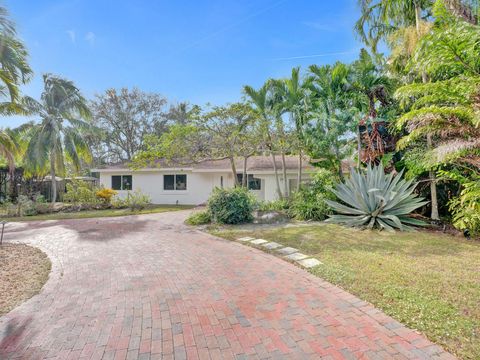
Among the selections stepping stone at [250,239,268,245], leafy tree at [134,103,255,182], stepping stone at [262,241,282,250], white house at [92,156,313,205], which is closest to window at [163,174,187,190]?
white house at [92,156,313,205]

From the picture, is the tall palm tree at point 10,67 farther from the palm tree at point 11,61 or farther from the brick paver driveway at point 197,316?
the brick paver driveway at point 197,316

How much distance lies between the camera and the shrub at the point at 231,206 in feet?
36.2

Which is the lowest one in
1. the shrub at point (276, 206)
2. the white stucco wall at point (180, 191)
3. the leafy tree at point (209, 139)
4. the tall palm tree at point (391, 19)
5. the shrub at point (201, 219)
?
the shrub at point (201, 219)

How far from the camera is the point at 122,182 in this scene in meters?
22.6

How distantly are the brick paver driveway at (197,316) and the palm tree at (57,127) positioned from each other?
15122 millimetres

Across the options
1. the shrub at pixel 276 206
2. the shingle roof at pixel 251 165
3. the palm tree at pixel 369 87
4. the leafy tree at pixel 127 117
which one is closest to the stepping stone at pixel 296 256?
the shrub at pixel 276 206

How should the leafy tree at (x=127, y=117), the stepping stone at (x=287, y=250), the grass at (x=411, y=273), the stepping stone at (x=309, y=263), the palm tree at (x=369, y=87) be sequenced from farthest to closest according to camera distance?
the leafy tree at (x=127, y=117), the palm tree at (x=369, y=87), the stepping stone at (x=287, y=250), the stepping stone at (x=309, y=263), the grass at (x=411, y=273)

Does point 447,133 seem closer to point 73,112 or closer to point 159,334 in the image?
point 159,334

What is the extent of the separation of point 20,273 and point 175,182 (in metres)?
16.1

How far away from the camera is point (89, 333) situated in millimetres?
3414

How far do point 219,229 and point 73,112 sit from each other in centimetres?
1633

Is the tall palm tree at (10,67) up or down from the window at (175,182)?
up

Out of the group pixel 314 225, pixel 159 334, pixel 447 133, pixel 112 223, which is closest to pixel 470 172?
pixel 447 133

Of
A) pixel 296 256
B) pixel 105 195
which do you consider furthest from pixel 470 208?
pixel 105 195
